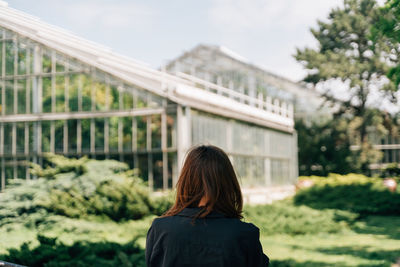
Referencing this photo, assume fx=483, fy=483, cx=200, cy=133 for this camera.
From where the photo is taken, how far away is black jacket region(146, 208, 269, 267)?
5.99ft

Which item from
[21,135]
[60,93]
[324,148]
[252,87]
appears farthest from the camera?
[324,148]

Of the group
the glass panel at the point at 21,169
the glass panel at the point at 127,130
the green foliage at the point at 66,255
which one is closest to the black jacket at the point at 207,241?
the green foliage at the point at 66,255

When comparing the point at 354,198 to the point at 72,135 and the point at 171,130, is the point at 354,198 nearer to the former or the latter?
the point at 171,130

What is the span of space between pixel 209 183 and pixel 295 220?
11.6m

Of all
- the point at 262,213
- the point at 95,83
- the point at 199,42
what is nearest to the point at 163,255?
the point at 262,213

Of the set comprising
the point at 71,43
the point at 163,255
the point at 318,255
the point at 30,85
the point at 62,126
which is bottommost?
the point at 318,255

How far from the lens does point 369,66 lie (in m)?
19.1

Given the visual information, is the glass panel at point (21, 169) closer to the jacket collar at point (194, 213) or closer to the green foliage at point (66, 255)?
the green foliage at point (66, 255)

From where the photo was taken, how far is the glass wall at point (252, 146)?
18.4m

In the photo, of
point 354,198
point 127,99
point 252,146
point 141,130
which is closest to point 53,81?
point 127,99

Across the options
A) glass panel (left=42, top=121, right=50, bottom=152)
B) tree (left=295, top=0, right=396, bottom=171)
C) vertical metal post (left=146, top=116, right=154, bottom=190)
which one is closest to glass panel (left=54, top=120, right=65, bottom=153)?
glass panel (left=42, top=121, right=50, bottom=152)

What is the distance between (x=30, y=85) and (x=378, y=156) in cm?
2437

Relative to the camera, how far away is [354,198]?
18.1 metres

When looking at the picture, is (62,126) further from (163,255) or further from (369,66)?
(163,255)
